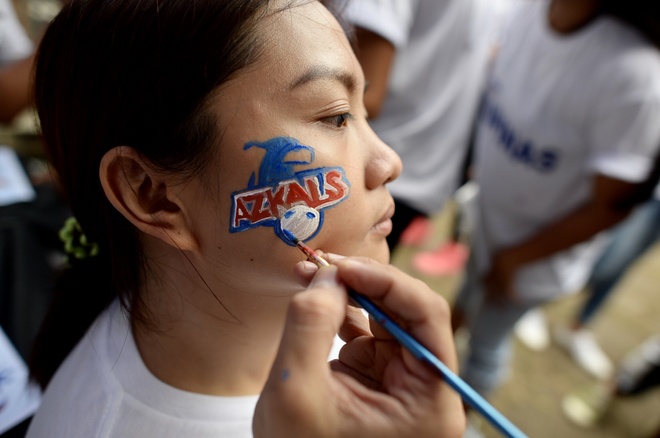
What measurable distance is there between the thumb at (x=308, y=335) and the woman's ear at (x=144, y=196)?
27 cm

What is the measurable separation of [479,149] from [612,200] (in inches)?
20.8

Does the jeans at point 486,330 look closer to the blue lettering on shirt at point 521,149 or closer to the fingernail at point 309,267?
the blue lettering on shirt at point 521,149

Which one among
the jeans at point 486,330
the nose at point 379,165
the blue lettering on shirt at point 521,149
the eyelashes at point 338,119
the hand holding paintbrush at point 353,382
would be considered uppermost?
the eyelashes at point 338,119

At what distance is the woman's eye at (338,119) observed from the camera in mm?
620

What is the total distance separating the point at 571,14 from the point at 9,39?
2.16m

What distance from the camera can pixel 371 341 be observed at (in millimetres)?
595

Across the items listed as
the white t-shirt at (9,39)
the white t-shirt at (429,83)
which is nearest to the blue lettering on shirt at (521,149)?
the white t-shirt at (429,83)

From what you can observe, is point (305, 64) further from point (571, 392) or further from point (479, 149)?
point (571, 392)

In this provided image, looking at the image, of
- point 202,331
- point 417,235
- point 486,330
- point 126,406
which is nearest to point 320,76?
point 202,331

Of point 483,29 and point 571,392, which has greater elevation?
point 483,29

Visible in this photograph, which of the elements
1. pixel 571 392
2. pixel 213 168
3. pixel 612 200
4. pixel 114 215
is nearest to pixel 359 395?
pixel 213 168

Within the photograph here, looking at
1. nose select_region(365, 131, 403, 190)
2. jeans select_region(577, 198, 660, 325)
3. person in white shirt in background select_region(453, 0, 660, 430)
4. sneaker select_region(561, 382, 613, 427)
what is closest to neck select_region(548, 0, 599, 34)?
person in white shirt in background select_region(453, 0, 660, 430)

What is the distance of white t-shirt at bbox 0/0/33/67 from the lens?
1866 millimetres

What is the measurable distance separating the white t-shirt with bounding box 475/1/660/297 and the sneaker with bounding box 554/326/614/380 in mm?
958
